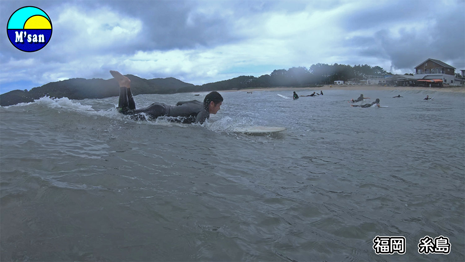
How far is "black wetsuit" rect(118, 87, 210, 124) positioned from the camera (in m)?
8.98

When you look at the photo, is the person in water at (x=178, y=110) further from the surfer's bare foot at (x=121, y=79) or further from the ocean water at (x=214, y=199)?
the ocean water at (x=214, y=199)

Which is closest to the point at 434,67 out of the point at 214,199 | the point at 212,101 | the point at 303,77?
the point at 303,77

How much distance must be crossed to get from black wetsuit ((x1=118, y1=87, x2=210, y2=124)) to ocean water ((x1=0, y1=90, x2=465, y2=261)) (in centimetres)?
272

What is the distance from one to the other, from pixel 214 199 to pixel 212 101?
233 inches

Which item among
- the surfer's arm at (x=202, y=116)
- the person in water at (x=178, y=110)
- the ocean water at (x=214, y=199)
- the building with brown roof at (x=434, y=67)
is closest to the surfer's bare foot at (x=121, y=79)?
the person in water at (x=178, y=110)

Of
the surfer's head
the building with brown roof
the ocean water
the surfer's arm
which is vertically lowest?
the ocean water

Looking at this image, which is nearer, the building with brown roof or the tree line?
the building with brown roof

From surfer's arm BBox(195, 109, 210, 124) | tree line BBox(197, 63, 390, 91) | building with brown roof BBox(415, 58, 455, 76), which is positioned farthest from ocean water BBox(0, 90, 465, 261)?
tree line BBox(197, 63, 390, 91)

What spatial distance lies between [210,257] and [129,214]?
3.27ft

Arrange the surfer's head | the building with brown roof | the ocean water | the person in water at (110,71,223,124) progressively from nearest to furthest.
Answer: the ocean water < the surfer's head < the person in water at (110,71,223,124) < the building with brown roof

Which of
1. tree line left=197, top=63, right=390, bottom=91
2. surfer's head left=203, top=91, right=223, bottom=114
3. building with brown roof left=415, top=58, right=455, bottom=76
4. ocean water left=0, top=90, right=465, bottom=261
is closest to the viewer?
ocean water left=0, top=90, right=465, bottom=261

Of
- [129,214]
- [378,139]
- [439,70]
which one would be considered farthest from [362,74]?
[129,214]

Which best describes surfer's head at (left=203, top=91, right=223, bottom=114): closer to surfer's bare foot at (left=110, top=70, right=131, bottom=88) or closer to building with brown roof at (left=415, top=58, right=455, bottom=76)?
surfer's bare foot at (left=110, top=70, right=131, bottom=88)

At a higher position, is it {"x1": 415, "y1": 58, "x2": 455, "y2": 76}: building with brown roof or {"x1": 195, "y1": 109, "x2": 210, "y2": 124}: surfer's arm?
{"x1": 415, "y1": 58, "x2": 455, "y2": 76}: building with brown roof
